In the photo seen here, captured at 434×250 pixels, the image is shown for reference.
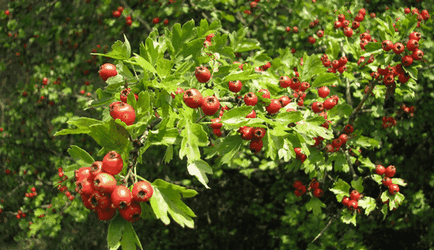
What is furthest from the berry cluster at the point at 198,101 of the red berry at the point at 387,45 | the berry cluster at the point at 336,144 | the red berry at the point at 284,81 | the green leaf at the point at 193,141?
A: the red berry at the point at 387,45

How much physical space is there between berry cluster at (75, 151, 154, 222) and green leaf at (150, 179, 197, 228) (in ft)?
0.17

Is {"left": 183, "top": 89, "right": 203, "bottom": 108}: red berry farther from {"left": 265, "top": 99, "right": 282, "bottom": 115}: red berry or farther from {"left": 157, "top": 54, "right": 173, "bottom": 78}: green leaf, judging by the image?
{"left": 265, "top": 99, "right": 282, "bottom": 115}: red berry

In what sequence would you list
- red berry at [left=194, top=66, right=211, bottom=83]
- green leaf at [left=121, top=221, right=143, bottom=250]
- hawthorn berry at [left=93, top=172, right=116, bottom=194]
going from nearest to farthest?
hawthorn berry at [left=93, top=172, right=116, bottom=194] < green leaf at [left=121, top=221, right=143, bottom=250] < red berry at [left=194, top=66, right=211, bottom=83]

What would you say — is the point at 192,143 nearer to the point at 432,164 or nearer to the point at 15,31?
the point at 432,164

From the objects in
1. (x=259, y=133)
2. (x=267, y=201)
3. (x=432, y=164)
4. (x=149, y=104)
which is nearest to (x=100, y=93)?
(x=149, y=104)

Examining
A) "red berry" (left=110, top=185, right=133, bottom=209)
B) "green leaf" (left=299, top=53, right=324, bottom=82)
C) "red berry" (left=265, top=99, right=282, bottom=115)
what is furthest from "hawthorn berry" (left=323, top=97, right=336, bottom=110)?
Answer: "red berry" (left=110, top=185, right=133, bottom=209)

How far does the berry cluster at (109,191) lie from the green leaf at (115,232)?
0.13ft

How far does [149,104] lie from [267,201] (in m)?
3.59

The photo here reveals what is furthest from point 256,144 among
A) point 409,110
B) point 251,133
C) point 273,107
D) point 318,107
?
point 409,110

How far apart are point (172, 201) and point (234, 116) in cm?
50

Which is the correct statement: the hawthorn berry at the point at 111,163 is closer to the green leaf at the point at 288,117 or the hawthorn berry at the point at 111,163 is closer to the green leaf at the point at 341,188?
the green leaf at the point at 288,117

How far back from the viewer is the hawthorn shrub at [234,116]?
1256 millimetres

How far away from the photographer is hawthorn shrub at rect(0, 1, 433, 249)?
1.26 meters

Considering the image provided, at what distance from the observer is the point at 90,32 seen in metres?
5.26
